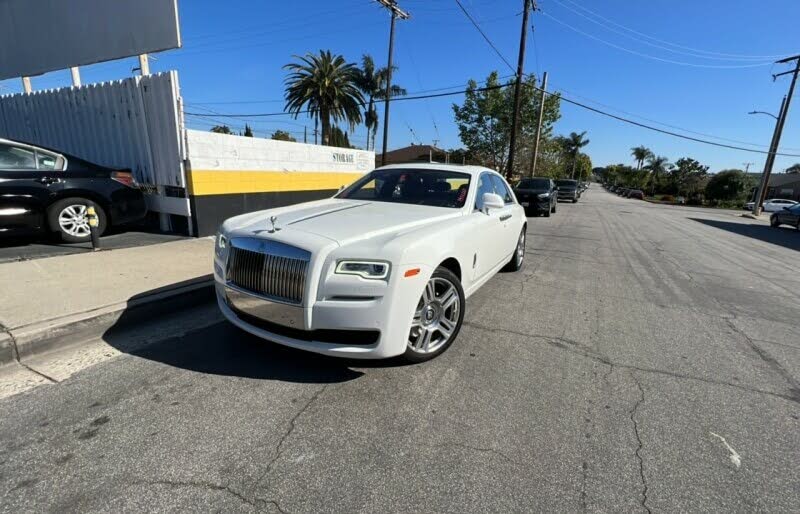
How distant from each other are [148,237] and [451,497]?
274 inches

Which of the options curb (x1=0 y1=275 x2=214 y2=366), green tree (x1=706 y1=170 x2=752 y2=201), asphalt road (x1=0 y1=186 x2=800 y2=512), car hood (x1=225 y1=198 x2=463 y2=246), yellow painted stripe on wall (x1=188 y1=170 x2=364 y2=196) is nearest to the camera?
asphalt road (x1=0 y1=186 x2=800 y2=512)

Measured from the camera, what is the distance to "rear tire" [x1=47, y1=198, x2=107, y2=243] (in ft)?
18.6

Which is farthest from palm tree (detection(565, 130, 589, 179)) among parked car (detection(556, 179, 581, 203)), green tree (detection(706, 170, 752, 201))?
parked car (detection(556, 179, 581, 203))

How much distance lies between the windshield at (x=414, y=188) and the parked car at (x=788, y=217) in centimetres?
2138

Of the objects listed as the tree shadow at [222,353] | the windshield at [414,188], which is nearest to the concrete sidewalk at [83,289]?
the tree shadow at [222,353]

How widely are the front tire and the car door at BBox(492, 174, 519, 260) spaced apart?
1.74m

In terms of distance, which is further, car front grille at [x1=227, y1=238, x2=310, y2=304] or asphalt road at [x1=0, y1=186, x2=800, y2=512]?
car front grille at [x1=227, y1=238, x2=310, y2=304]

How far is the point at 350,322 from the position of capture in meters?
2.59

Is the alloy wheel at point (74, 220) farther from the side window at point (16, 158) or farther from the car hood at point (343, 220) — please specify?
the car hood at point (343, 220)

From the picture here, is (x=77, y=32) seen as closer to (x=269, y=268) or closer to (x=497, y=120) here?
(x=269, y=268)

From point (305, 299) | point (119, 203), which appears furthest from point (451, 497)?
point (119, 203)

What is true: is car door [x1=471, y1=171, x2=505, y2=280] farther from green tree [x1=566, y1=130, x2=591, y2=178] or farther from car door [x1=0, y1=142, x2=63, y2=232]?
green tree [x1=566, y1=130, x2=591, y2=178]

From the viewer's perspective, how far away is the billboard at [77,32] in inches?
292

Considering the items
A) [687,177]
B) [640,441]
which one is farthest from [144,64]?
[687,177]
